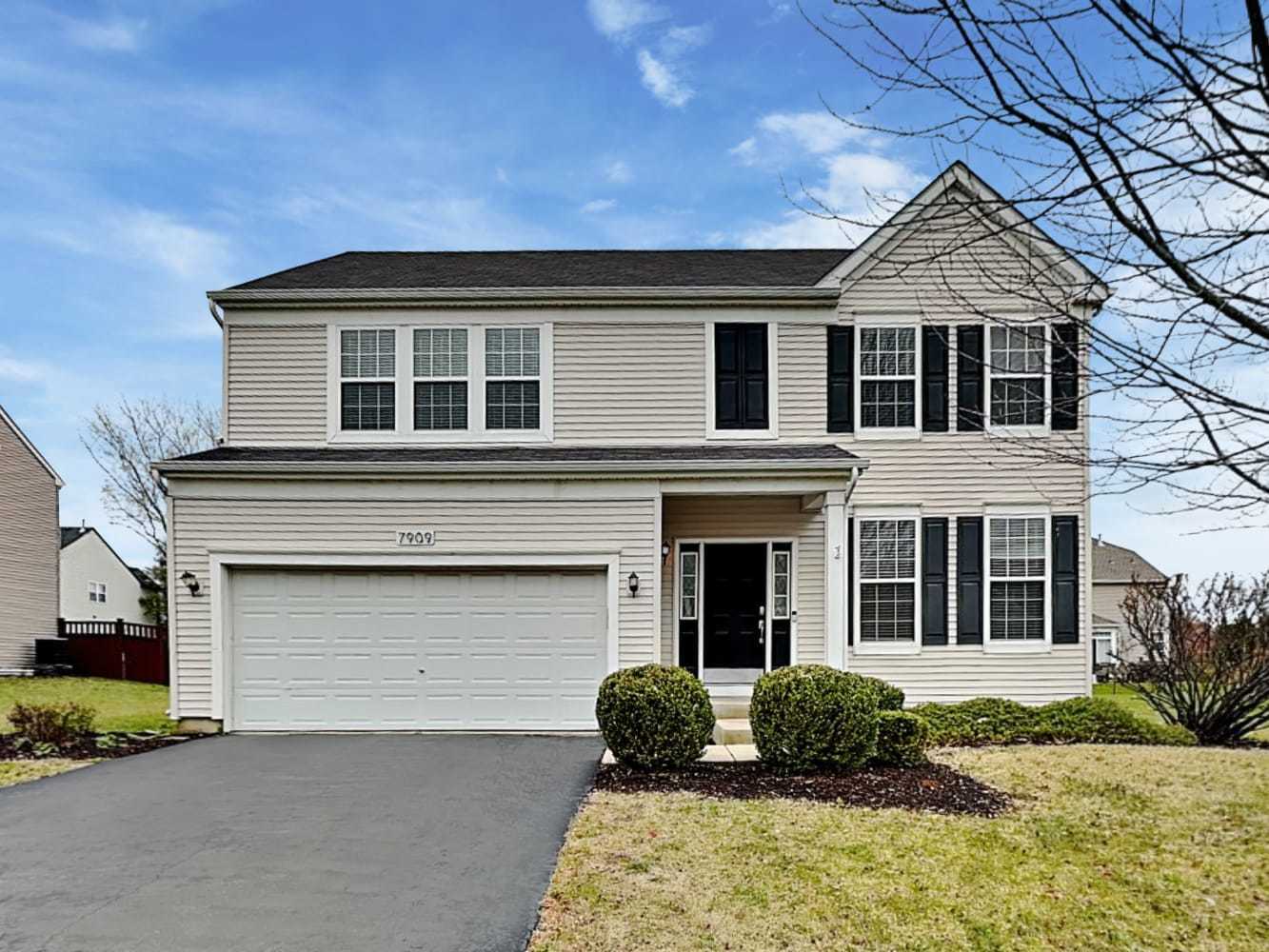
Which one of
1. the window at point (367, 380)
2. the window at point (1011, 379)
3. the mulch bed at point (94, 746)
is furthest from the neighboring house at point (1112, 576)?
the mulch bed at point (94, 746)

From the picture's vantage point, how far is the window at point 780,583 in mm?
13477

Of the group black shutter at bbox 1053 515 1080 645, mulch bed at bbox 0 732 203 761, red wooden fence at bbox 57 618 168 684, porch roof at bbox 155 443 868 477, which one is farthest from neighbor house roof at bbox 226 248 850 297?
red wooden fence at bbox 57 618 168 684

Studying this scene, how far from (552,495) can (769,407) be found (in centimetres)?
363

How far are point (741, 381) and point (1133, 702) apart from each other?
11.7 metres

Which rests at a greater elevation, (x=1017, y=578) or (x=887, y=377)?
(x=887, y=377)

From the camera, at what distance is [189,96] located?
15375 mm

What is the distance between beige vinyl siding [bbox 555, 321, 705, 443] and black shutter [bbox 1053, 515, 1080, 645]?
17.7 feet

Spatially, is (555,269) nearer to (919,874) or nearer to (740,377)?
(740,377)

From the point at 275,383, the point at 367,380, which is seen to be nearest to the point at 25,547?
the point at 275,383

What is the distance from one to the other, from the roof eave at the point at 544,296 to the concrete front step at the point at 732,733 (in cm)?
597

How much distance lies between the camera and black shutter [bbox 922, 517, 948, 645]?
13.4m

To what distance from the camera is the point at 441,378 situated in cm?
1366

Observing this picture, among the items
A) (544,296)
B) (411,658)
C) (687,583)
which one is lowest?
(411,658)

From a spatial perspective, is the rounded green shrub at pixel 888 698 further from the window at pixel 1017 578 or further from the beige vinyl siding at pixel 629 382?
the beige vinyl siding at pixel 629 382
